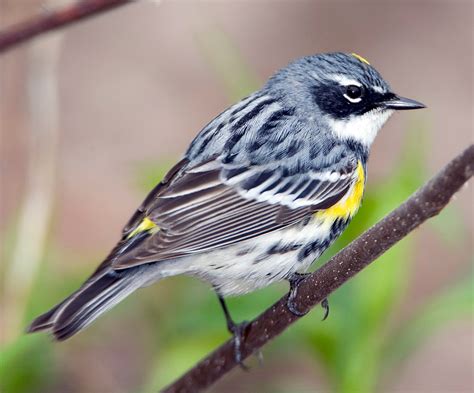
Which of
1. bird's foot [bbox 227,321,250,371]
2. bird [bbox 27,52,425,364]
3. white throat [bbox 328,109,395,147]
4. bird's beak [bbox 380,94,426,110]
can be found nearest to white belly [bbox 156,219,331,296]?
bird [bbox 27,52,425,364]

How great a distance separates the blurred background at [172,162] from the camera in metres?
3.72

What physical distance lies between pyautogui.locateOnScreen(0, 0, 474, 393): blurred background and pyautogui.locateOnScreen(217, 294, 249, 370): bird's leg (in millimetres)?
91

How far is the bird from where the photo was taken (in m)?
3.35

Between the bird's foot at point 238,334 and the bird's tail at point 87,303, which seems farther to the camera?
the bird's foot at point 238,334

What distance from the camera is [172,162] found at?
4125 mm

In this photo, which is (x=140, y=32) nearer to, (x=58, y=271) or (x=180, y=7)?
(x=180, y=7)

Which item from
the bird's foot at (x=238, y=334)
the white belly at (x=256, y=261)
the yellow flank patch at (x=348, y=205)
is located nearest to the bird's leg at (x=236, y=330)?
the bird's foot at (x=238, y=334)

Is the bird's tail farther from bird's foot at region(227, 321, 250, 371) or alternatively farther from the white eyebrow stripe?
the white eyebrow stripe

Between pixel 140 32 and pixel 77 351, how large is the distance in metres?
3.51

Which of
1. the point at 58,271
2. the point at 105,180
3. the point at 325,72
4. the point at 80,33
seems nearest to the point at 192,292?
the point at 58,271

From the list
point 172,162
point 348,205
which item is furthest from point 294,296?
point 172,162

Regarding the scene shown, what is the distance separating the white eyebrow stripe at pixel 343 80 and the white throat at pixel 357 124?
14cm

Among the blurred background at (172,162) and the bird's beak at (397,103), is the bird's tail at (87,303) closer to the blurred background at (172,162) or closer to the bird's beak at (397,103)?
the blurred background at (172,162)

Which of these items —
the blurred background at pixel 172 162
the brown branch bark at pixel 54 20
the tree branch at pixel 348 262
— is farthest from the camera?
the blurred background at pixel 172 162
